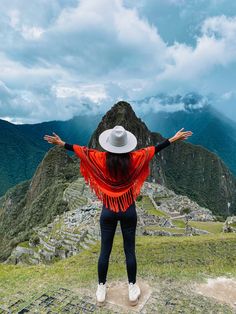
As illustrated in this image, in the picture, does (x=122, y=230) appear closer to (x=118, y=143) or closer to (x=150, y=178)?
(x=118, y=143)

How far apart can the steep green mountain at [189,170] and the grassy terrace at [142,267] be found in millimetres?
111386

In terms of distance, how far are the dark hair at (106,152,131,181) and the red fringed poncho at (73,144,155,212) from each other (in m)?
0.06

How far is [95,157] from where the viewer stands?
4.10 meters

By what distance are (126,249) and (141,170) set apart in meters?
1.08

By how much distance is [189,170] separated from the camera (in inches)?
6496

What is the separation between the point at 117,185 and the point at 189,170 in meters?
166

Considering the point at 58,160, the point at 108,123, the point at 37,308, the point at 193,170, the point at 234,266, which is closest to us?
the point at 37,308

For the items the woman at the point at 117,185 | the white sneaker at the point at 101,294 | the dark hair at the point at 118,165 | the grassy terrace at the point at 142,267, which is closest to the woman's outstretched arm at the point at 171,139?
the woman at the point at 117,185

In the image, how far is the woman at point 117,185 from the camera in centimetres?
396

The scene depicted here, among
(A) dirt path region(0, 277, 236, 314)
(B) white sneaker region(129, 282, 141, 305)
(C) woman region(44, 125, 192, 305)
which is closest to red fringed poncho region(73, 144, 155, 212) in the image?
(C) woman region(44, 125, 192, 305)

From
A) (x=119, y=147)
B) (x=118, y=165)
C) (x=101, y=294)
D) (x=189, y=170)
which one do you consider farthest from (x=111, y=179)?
(x=189, y=170)

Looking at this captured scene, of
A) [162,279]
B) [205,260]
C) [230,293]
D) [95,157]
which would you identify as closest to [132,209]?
[95,157]

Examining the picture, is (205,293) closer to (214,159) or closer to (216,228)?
(216,228)

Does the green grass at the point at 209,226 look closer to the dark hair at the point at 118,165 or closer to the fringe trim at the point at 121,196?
the fringe trim at the point at 121,196
